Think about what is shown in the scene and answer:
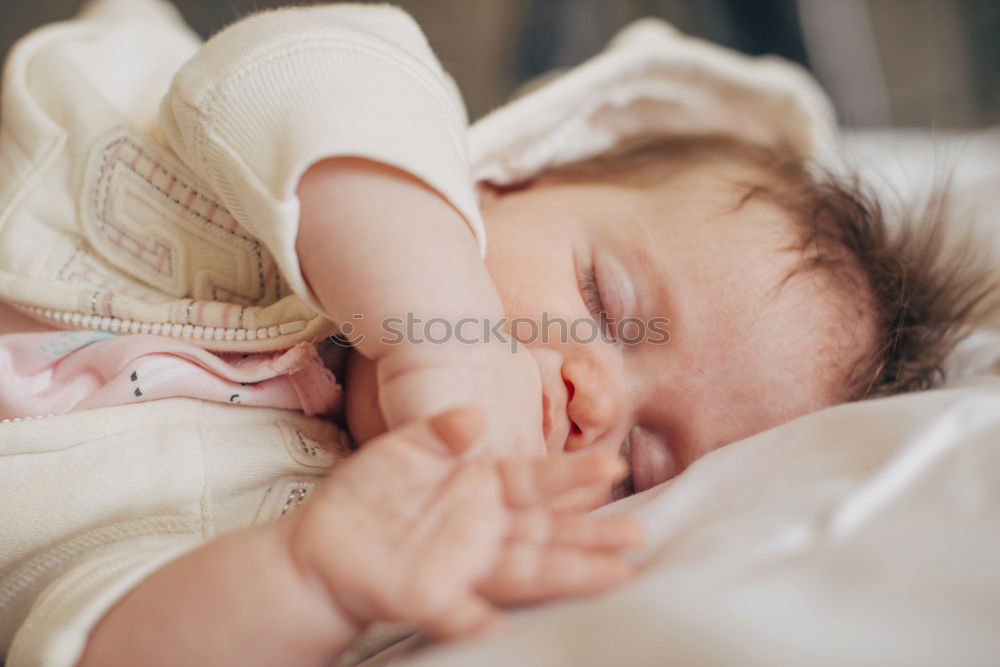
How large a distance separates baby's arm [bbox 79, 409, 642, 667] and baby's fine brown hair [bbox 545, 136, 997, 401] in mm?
491

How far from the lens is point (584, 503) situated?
2.60 feet

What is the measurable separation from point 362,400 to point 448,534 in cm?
35

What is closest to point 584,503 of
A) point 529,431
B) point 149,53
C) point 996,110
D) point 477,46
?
point 529,431

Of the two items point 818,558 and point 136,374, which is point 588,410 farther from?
point 136,374

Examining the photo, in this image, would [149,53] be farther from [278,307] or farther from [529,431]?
[529,431]

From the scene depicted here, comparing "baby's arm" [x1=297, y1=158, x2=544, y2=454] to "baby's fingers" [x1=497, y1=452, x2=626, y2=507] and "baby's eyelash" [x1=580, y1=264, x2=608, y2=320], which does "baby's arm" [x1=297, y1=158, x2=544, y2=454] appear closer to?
"baby's fingers" [x1=497, y1=452, x2=626, y2=507]

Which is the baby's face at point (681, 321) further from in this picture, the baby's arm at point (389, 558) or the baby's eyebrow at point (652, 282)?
the baby's arm at point (389, 558)

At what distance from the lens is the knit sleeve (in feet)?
2.20

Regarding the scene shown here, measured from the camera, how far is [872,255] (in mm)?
989

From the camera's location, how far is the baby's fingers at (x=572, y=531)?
518mm

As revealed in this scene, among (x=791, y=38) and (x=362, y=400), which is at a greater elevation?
(x=791, y=38)

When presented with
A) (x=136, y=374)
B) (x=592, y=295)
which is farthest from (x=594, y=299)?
(x=136, y=374)

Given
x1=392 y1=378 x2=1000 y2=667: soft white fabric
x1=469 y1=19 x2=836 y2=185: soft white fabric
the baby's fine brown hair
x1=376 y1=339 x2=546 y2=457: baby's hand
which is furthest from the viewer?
x1=469 y1=19 x2=836 y2=185: soft white fabric

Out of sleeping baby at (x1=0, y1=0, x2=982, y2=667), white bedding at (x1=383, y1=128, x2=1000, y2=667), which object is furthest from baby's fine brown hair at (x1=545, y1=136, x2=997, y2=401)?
white bedding at (x1=383, y1=128, x2=1000, y2=667)
